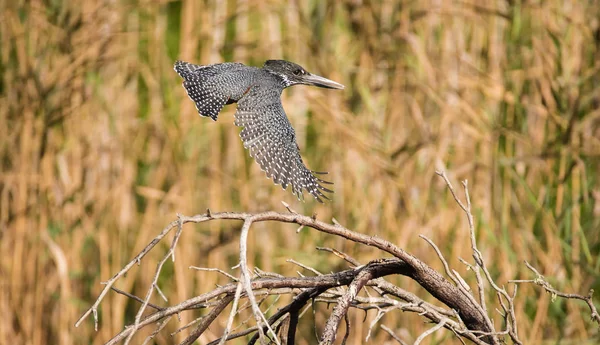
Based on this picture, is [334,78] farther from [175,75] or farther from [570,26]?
[570,26]

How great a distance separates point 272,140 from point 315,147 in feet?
4.31

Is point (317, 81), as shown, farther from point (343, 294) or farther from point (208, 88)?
point (343, 294)

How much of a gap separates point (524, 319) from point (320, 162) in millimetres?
1166

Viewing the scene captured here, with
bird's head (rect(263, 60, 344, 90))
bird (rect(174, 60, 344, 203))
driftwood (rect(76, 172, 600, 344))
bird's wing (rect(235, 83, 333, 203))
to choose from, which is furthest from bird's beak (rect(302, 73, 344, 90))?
driftwood (rect(76, 172, 600, 344))

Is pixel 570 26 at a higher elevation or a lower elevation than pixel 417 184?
higher

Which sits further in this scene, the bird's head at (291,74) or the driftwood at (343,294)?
the bird's head at (291,74)

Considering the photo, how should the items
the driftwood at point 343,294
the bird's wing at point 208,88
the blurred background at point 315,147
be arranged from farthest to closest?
the blurred background at point 315,147, the bird's wing at point 208,88, the driftwood at point 343,294

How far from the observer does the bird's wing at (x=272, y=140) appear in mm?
2680

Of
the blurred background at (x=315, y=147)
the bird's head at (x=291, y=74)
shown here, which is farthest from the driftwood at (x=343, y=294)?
the blurred background at (x=315, y=147)

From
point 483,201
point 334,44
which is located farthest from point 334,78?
point 483,201

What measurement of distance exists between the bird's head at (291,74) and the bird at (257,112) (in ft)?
0.36

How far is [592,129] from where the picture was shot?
357 centimetres

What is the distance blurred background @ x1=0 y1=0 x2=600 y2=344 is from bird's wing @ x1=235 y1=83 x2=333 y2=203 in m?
0.80

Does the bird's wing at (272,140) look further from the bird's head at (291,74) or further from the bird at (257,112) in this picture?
the bird's head at (291,74)
